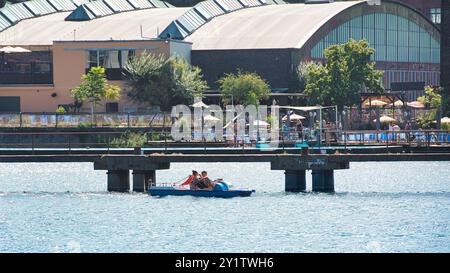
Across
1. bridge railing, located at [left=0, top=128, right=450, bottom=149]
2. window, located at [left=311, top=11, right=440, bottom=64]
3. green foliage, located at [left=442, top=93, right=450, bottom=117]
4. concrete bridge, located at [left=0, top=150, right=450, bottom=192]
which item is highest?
window, located at [left=311, top=11, right=440, bottom=64]

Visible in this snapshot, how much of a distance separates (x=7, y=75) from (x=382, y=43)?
45274 mm

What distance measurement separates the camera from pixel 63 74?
151 metres

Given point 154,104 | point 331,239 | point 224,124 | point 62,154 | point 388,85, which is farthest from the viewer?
point 388,85

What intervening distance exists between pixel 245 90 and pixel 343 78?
9409mm

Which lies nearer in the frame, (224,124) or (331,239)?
(331,239)

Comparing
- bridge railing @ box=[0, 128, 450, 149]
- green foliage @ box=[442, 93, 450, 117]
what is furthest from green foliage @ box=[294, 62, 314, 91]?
bridge railing @ box=[0, 128, 450, 149]

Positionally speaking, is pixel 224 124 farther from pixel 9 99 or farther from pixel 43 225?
pixel 43 225

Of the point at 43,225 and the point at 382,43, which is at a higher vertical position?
the point at 382,43

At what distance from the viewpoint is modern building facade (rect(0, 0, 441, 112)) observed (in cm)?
15038

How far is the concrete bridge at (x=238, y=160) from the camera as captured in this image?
85125 millimetres

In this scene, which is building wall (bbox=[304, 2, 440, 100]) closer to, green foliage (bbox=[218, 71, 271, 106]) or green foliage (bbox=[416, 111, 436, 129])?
green foliage (bbox=[218, 71, 271, 106])

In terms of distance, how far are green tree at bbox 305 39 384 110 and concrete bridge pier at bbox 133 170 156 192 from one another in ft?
169
